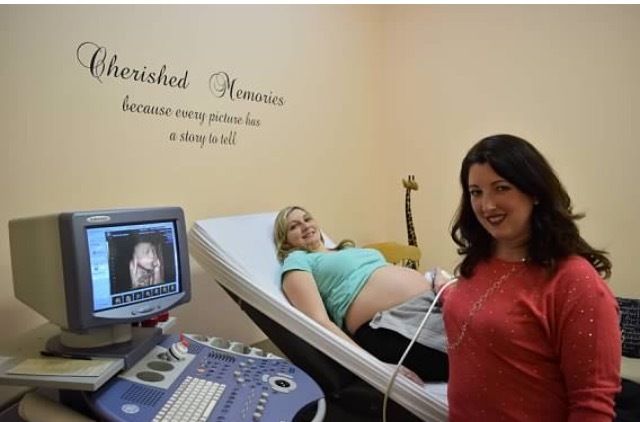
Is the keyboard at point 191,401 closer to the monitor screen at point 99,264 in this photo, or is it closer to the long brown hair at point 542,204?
the monitor screen at point 99,264

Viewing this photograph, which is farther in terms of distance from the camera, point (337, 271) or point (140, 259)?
point (337, 271)

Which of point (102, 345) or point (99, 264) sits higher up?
point (99, 264)

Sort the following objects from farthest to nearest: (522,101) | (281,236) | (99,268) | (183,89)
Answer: (522,101)
(281,236)
(183,89)
(99,268)

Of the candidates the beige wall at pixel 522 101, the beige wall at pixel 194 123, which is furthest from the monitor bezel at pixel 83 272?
the beige wall at pixel 522 101

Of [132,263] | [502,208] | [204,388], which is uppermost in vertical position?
[502,208]

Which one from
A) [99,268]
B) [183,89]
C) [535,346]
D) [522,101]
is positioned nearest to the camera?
[535,346]

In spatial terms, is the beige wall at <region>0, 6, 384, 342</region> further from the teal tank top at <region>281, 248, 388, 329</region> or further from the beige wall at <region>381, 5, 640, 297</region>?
the teal tank top at <region>281, 248, 388, 329</region>

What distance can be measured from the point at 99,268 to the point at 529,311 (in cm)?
95

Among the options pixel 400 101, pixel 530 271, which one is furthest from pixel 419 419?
pixel 400 101

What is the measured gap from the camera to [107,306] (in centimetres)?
108

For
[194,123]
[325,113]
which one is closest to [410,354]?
[194,123]

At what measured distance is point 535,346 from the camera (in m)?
0.93

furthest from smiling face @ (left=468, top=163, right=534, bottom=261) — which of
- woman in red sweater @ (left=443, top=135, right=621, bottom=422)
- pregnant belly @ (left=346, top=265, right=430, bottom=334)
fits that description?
pregnant belly @ (left=346, top=265, right=430, bottom=334)

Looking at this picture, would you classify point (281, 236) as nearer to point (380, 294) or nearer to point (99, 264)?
point (380, 294)
